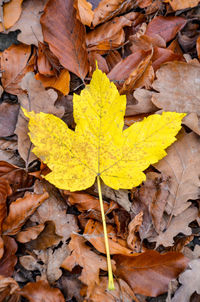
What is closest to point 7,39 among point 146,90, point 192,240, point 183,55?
point 146,90

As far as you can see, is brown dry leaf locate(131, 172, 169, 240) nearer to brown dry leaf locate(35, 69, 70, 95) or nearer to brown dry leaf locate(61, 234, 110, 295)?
brown dry leaf locate(61, 234, 110, 295)

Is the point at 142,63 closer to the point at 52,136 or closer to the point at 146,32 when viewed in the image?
the point at 146,32

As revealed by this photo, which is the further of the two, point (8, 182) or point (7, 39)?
point (7, 39)

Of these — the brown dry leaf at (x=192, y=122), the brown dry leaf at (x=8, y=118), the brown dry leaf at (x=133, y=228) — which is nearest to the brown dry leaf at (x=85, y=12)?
the brown dry leaf at (x=8, y=118)

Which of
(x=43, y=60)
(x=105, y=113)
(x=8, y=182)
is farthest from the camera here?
(x=43, y=60)

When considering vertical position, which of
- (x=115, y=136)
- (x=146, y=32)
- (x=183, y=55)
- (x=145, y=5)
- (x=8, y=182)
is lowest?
(x=8, y=182)

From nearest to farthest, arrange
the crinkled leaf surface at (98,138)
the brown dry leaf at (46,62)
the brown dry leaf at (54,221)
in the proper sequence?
the crinkled leaf surface at (98,138) → the brown dry leaf at (54,221) → the brown dry leaf at (46,62)

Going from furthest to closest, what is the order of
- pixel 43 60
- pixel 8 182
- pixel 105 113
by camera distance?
pixel 43 60
pixel 8 182
pixel 105 113

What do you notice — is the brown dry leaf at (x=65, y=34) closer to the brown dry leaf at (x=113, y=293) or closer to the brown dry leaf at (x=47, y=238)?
the brown dry leaf at (x=47, y=238)
